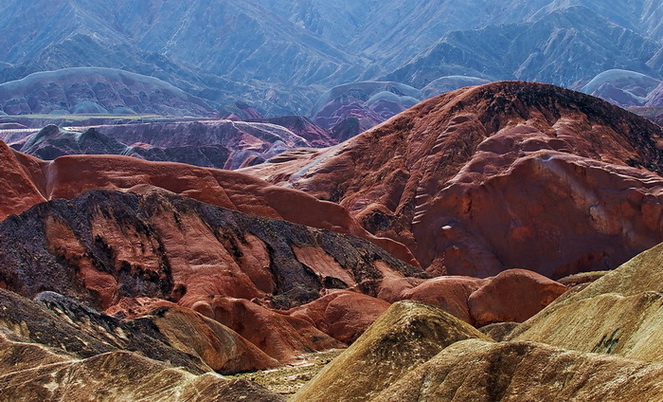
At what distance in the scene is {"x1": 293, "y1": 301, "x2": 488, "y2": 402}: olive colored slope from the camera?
24562mm

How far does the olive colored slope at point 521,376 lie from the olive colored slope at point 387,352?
65.6 inches

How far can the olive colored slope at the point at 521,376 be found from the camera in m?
18.6

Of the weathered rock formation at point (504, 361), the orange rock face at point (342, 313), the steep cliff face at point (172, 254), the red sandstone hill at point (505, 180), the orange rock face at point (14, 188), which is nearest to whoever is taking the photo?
the weathered rock formation at point (504, 361)

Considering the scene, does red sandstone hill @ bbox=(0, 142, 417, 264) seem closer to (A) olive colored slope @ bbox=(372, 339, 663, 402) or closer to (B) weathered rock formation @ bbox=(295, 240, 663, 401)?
(B) weathered rock formation @ bbox=(295, 240, 663, 401)

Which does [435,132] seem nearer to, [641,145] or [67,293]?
[641,145]

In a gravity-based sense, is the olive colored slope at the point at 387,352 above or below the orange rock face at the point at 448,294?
above

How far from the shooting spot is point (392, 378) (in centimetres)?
2442

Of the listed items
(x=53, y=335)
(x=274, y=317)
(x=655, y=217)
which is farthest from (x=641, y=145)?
(x=53, y=335)

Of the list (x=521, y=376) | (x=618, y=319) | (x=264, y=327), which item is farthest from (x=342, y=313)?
(x=521, y=376)

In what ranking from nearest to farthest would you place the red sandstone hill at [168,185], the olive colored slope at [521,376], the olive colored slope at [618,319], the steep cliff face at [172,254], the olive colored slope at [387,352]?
1. the olive colored slope at [521,376]
2. the olive colored slope at [387,352]
3. the olive colored slope at [618,319]
4. the steep cliff face at [172,254]
5. the red sandstone hill at [168,185]

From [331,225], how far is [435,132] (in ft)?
72.3

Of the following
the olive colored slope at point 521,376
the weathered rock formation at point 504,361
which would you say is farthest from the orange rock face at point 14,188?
the olive colored slope at point 521,376

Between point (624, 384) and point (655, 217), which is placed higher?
point (624, 384)

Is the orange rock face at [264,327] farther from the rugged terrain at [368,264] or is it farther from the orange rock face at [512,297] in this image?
the orange rock face at [512,297]
